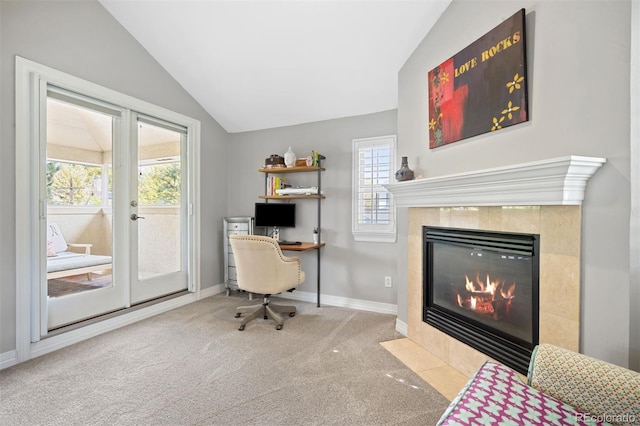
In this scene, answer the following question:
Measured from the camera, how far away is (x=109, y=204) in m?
Result: 2.84

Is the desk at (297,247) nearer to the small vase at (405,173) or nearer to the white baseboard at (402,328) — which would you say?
the white baseboard at (402,328)

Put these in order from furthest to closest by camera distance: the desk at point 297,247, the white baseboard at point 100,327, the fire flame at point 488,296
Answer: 1. the desk at point 297,247
2. the white baseboard at point 100,327
3. the fire flame at point 488,296

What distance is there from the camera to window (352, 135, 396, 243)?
130 inches

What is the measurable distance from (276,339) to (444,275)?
153 cm

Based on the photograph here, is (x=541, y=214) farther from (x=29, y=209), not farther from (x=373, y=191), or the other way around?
(x=29, y=209)

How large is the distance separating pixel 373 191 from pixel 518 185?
186 centimetres

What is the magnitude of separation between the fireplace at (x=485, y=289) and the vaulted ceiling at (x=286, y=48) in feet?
5.50

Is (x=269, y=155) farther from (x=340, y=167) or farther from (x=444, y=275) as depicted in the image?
(x=444, y=275)

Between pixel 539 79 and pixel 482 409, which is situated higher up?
pixel 539 79

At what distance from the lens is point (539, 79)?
1.55 m

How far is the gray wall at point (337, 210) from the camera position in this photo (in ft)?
11.0

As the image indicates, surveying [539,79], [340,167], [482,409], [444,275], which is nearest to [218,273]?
[340,167]

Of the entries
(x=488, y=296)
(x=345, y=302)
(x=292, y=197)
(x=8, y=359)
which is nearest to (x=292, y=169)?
(x=292, y=197)

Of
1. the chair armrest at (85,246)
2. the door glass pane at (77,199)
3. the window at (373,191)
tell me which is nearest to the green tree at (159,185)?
the door glass pane at (77,199)
